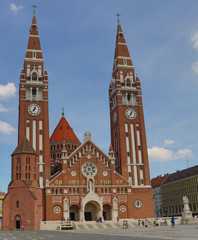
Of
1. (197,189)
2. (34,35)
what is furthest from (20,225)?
(197,189)

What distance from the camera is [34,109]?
252ft

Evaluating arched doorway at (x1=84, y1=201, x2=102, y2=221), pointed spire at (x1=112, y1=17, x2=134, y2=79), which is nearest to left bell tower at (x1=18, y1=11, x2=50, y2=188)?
arched doorway at (x1=84, y1=201, x2=102, y2=221)

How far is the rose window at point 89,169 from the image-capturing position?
7306 cm

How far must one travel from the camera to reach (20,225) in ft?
200

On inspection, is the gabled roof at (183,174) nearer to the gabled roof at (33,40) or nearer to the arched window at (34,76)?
the arched window at (34,76)

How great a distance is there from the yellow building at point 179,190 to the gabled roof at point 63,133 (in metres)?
36.2

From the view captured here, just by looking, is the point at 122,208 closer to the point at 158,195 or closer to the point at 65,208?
the point at 65,208

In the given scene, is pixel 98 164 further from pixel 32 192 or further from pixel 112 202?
pixel 32 192

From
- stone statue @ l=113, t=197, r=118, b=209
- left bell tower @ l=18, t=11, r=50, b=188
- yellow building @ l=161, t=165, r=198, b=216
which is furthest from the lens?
yellow building @ l=161, t=165, r=198, b=216

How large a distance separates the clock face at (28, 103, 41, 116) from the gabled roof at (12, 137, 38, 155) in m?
8.46

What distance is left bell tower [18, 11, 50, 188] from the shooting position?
73.4 metres

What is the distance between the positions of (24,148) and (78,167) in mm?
12975

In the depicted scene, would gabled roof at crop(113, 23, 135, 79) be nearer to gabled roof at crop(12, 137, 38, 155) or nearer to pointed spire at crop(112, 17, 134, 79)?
pointed spire at crop(112, 17, 134, 79)

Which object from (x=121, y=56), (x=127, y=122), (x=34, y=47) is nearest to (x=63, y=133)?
(x=127, y=122)
